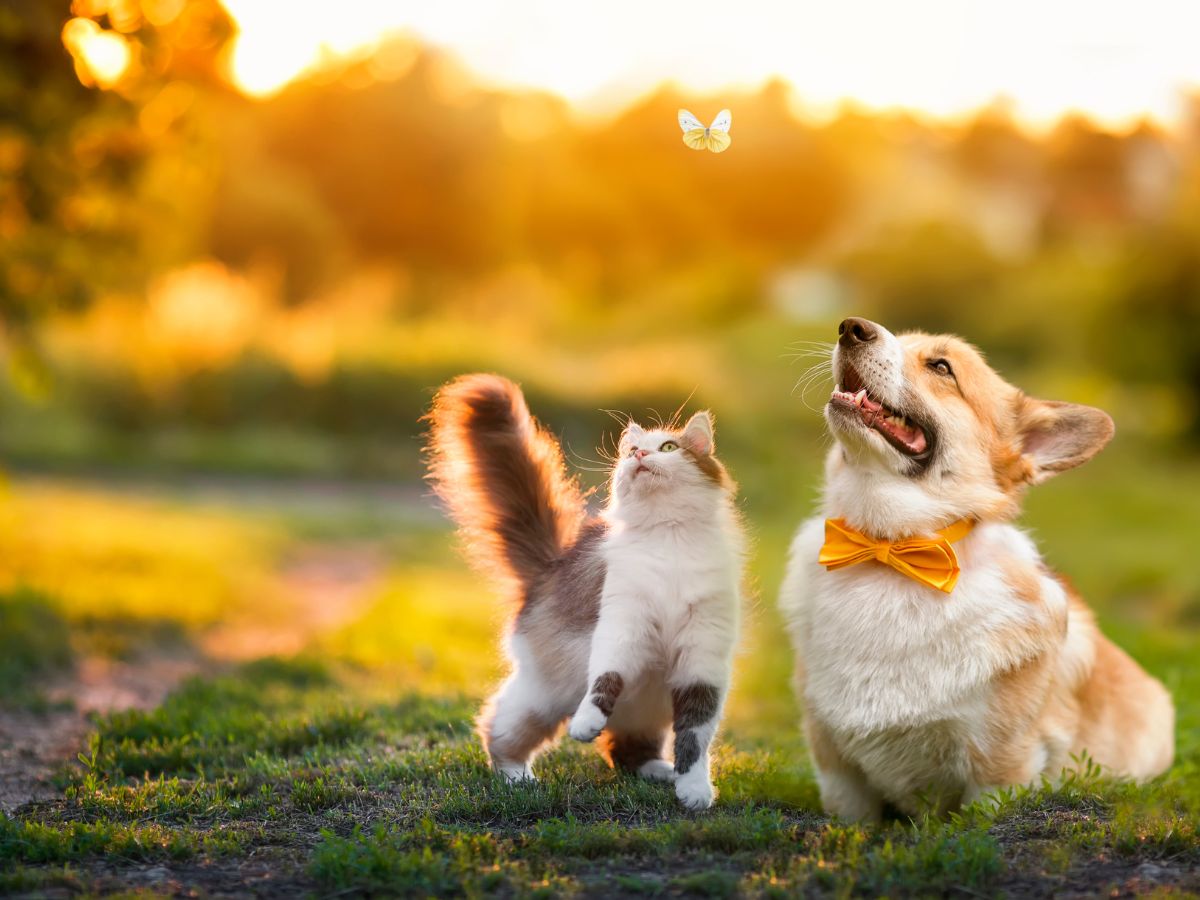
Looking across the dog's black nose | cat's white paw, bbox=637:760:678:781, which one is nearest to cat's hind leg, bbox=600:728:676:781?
cat's white paw, bbox=637:760:678:781

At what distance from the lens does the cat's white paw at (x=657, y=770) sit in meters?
4.21

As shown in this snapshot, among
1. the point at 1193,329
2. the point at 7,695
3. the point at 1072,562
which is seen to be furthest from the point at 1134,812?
the point at 1193,329

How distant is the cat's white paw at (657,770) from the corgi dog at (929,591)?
569mm

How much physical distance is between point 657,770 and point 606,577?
0.81 meters

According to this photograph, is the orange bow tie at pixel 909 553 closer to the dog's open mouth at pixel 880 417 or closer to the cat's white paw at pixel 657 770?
the dog's open mouth at pixel 880 417

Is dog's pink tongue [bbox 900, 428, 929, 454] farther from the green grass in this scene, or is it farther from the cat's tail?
the green grass

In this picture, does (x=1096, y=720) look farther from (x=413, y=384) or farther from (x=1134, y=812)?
(x=413, y=384)

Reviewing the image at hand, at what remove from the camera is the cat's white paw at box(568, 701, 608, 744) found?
3609 mm

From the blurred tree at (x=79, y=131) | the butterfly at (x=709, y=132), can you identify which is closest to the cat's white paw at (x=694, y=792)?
the butterfly at (x=709, y=132)

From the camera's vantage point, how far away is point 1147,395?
80.3 feet

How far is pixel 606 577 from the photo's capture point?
3904mm

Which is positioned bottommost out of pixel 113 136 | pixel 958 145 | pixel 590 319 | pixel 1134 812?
pixel 1134 812

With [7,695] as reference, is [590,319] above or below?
above

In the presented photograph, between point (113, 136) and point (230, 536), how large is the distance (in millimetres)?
5132
